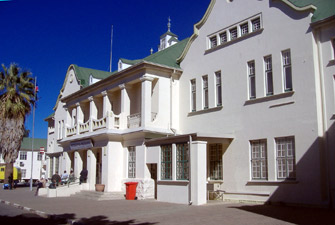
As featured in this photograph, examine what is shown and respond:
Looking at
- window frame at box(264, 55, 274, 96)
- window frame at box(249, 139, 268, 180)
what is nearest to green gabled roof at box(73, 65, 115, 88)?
window frame at box(264, 55, 274, 96)

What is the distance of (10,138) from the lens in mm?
35562

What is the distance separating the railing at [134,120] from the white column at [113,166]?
1474mm

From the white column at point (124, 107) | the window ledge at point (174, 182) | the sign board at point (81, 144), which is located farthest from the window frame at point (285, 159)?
the sign board at point (81, 144)

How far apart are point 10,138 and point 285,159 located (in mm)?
27560

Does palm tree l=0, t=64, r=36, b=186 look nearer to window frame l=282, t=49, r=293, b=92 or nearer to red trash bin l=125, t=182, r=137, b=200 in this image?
red trash bin l=125, t=182, r=137, b=200

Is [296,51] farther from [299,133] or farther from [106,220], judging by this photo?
[106,220]

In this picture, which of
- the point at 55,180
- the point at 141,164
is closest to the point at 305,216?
the point at 141,164

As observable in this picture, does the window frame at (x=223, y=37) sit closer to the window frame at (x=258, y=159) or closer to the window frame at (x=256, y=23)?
the window frame at (x=256, y=23)

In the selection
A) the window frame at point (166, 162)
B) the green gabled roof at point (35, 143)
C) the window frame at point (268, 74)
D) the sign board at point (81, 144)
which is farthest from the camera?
the green gabled roof at point (35, 143)

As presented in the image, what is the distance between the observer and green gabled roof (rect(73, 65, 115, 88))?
103 feet

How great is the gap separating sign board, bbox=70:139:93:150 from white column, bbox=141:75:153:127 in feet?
18.1

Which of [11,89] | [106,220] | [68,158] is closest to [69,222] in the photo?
[106,220]

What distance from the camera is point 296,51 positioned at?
16.5m

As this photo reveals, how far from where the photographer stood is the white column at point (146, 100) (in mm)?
21781
